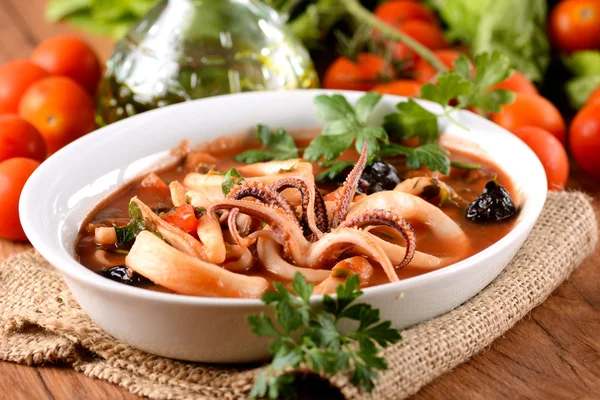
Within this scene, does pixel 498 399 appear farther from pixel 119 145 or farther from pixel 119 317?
pixel 119 145

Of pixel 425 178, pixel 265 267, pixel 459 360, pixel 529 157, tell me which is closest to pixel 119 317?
pixel 265 267

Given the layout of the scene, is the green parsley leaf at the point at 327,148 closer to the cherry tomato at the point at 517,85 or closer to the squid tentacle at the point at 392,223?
the squid tentacle at the point at 392,223

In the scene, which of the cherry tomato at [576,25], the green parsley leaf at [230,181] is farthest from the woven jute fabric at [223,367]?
the cherry tomato at [576,25]

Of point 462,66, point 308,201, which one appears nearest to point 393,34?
point 462,66

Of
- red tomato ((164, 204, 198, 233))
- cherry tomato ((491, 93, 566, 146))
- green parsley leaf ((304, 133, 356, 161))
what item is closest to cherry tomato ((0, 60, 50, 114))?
green parsley leaf ((304, 133, 356, 161))

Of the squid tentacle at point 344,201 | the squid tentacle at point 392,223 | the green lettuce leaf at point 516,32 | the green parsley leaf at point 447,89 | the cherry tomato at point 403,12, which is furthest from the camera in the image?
the cherry tomato at point 403,12

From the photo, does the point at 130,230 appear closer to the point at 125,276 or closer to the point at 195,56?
the point at 125,276
